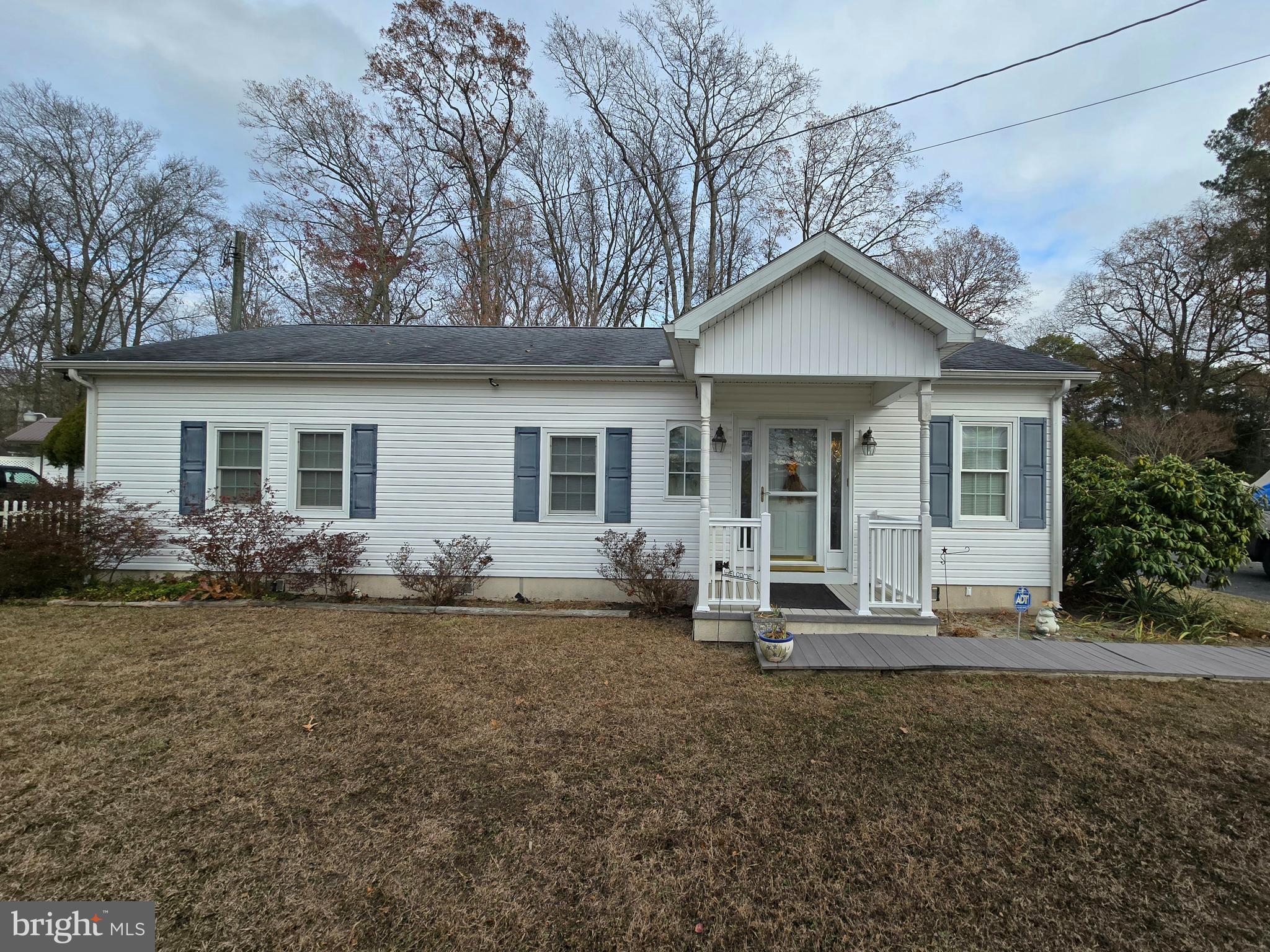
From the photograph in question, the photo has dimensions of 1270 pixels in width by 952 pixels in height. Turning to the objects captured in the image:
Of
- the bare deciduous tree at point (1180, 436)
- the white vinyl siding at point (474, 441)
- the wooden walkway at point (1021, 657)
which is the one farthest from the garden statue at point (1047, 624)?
the bare deciduous tree at point (1180, 436)

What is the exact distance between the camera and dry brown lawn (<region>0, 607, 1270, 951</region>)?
2008 mm

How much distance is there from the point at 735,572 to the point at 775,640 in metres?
1.13

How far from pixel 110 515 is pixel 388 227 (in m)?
14.0

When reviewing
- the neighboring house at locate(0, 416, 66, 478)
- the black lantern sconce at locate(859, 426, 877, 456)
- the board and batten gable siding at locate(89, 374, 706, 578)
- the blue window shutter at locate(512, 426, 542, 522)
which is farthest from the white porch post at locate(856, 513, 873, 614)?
the neighboring house at locate(0, 416, 66, 478)

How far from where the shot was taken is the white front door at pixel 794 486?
23.2 feet

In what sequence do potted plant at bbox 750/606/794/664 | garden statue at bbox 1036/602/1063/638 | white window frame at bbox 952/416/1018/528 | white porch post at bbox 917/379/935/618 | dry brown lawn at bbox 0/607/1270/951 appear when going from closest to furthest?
dry brown lawn at bbox 0/607/1270/951 → potted plant at bbox 750/606/794/664 → white porch post at bbox 917/379/935/618 → garden statue at bbox 1036/602/1063/638 → white window frame at bbox 952/416/1018/528

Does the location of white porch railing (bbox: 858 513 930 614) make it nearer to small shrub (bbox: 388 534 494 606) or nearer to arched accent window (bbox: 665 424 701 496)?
arched accent window (bbox: 665 424 701 496)

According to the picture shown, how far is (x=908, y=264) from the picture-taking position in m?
19.1

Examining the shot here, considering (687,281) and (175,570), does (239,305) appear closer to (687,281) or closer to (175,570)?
(175,570)

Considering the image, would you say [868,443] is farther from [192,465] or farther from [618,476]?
[192,465]

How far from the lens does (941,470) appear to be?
271 inches

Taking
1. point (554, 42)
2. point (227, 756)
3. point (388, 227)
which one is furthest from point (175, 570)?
point (554, 42)

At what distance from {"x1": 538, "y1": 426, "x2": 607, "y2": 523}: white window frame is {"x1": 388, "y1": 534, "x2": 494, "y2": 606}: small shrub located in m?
0.95

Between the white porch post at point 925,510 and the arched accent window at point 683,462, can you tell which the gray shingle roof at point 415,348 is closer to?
the arched accent window at point 683,462
